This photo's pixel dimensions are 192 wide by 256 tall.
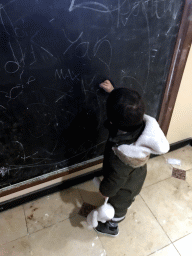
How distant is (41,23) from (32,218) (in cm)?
138

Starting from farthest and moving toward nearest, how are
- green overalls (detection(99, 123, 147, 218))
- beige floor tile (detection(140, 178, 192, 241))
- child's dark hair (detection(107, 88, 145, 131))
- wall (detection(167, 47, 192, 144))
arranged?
wall (detection(167, 47, 192, 144)), beige floor tile (detection(140, 178, 192, 241)), green overalls (detection(99, 123, 147, 218)), child's dark hair (detection(107, 88, 145, 131))

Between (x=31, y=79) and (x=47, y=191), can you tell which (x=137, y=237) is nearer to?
(x=47, y=191)

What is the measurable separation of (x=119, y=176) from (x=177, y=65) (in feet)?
3.15

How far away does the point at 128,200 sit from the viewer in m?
1.30

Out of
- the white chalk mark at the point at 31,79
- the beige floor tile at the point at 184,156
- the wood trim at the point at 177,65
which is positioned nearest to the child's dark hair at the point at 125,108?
the white chalk mark at the point at 31,79

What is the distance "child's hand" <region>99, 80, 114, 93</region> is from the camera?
127 centimetres

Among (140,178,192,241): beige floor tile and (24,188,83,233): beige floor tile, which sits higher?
(140,178,192,241): beige floor tile

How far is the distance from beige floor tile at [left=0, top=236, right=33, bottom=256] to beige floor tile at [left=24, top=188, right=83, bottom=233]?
8 centimetres

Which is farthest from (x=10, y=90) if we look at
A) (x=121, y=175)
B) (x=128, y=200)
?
(x=128, y=200)

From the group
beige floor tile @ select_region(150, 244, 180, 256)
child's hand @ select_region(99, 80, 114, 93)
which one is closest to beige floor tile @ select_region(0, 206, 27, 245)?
beige floor tile @ select_region(150, 244, 180, 256)

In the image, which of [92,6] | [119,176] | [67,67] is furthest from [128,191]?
[92,6]

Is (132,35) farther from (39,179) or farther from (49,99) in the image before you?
(39,179)

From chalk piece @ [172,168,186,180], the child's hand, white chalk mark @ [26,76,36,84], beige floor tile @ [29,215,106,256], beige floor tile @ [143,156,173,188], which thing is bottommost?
beige floor tile @ [29,215,106,256]

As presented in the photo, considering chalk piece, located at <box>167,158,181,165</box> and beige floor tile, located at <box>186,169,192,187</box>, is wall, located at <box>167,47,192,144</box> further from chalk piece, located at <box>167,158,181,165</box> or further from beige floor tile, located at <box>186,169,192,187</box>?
beige floor tile, located at <box>186,169,192,187</box>
